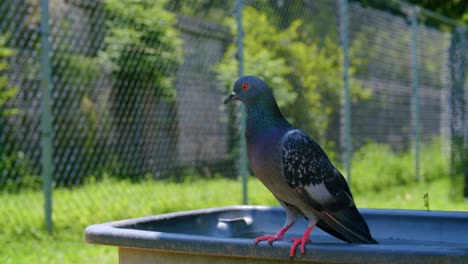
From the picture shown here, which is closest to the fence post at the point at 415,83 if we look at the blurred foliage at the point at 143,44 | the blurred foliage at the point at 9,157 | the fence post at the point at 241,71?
the fence post at the point at 241,71

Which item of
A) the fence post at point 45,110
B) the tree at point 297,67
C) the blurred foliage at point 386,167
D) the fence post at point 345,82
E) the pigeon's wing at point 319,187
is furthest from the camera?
the blurred foliage at point 386,167

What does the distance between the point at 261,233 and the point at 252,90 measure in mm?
967

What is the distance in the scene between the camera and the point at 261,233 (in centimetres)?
324

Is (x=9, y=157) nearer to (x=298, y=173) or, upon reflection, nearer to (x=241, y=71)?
(x=241, y=71)

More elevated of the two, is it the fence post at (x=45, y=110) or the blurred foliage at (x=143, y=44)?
the blurred foliage at (x=143, y=44)

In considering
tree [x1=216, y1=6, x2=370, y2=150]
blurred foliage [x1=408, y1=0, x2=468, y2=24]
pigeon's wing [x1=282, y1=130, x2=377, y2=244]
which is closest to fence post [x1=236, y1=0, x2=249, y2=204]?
tree [x1=216, y1=6, x2=370, y2=150]

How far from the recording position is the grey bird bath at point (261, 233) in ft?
6.47

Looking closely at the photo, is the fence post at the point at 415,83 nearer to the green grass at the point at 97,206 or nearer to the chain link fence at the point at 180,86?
the chain link fence at the point at 180,86

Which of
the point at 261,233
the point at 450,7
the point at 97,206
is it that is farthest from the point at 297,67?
→ the point at 450,7

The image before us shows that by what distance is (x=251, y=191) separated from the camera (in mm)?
7059

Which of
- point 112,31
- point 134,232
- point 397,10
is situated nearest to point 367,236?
point 134,232

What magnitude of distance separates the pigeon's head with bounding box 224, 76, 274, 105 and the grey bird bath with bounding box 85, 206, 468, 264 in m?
0.57

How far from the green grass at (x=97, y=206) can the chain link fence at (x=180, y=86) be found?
69 millimetres

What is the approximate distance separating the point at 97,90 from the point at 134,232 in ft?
16.9
